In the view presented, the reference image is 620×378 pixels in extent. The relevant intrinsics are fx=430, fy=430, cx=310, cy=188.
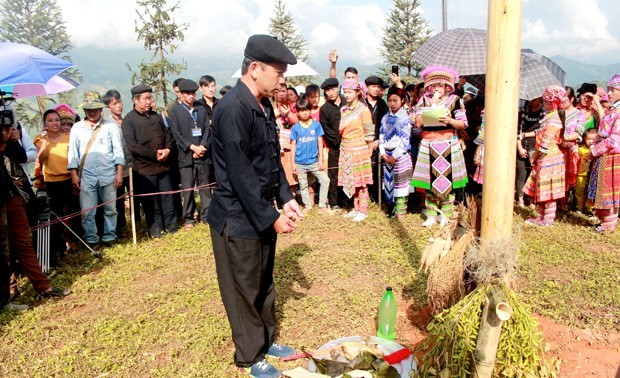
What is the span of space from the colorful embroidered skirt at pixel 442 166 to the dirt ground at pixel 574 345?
2.49 metres

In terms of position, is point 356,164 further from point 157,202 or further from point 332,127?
point 157,202

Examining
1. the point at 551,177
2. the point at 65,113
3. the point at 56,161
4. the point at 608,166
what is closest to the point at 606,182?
the point at 608,166

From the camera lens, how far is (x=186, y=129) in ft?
22.1

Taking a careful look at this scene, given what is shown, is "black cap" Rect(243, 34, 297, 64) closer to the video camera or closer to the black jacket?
the video camera

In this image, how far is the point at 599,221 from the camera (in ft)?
19.9

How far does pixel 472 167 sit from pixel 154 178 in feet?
17.2

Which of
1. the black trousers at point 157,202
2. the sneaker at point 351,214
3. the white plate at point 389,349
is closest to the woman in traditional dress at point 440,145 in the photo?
the sneaker at point 351,214

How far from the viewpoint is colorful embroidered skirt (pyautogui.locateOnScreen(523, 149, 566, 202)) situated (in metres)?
5.94

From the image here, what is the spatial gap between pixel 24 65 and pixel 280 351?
12.1ft

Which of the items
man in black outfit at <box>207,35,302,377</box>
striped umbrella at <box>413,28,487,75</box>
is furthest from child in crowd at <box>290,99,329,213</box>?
man in black outfit at <box>207,35,302,377</box>

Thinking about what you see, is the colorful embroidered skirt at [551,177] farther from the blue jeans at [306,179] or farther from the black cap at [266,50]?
the black cap at [266,50]

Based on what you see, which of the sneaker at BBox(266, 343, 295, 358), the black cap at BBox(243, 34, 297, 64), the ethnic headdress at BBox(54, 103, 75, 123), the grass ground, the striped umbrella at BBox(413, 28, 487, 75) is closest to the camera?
the black cap at BBox(243, 34, 297, 64)

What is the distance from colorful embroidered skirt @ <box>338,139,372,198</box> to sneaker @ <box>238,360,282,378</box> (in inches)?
158

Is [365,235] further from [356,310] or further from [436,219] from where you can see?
[356,310]
